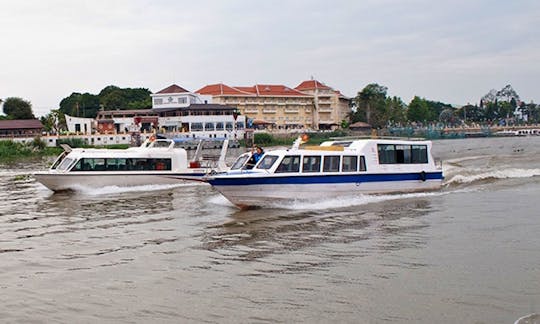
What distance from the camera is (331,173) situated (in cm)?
2056

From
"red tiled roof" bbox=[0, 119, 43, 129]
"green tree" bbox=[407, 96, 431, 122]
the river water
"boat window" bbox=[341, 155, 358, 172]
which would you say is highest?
"green tree" bbox=[407, 96, 431, 122]

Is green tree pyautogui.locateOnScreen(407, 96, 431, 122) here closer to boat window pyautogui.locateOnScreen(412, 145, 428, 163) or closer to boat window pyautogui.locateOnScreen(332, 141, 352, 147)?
boat window pyautogui.locateOnScreen(412, 145, 428, 163)

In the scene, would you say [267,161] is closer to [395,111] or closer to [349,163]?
[349,163]

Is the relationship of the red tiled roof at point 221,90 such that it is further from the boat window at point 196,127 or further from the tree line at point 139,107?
the boat window at point 196,127

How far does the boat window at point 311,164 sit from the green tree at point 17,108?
3527 inches

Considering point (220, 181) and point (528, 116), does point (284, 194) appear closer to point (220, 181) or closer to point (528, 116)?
point (220, 181)

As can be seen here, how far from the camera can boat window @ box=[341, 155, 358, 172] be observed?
2106 centimetres

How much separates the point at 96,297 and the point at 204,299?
1.82 meters

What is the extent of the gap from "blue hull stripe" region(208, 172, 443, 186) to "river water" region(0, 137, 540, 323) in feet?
2.54

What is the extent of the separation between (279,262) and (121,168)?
16599 mm

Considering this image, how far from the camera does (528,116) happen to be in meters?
174

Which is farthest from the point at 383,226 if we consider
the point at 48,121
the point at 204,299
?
the point at 48,121

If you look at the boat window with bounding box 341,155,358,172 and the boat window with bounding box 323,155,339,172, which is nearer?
the boat window with bounding box 323,155,339,172

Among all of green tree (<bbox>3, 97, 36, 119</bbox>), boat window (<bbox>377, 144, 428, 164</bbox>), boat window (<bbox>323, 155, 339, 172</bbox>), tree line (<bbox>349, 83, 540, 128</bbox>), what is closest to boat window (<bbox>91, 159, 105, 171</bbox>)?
boat window (<bbox>323, 155, 339, 172</bbox>)
